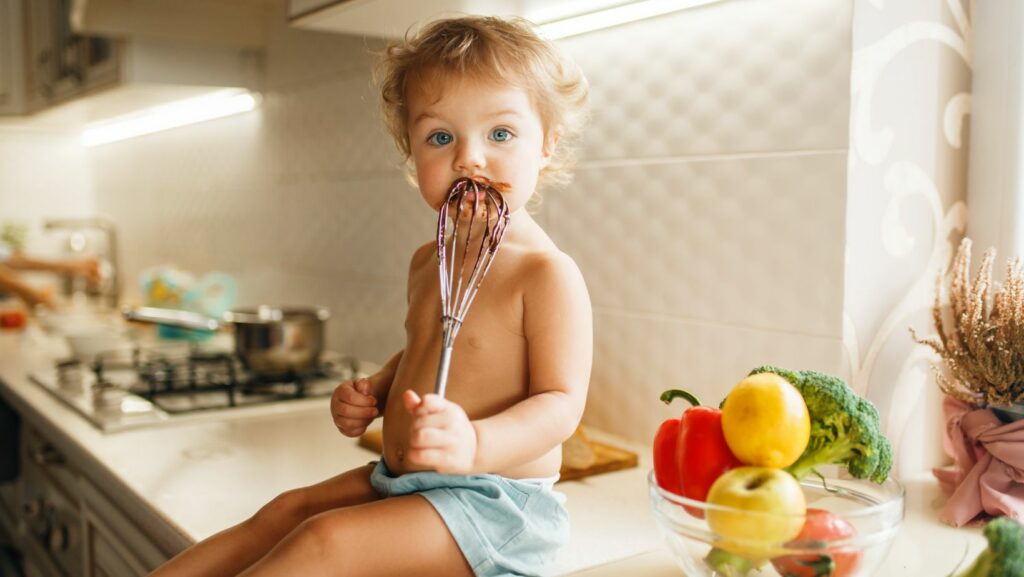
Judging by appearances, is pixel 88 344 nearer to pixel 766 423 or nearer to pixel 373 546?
pixel 373 546

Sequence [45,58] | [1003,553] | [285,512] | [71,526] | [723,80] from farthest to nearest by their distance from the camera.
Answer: [45,58]
[71,526]
[723,80]
[285,512]
[1003,553]

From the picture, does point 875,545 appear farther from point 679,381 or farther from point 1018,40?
point 1018,40

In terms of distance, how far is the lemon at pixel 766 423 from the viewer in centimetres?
58

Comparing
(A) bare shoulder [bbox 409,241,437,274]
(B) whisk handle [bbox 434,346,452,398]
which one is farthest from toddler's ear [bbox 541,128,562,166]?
(B) whisk handle [bbox 434,346,452,398]

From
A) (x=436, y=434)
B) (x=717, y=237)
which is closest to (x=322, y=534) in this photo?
(x=436, y=434)

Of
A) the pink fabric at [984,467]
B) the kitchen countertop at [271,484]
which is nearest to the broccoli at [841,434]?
the kitchen countertop at [271,484]

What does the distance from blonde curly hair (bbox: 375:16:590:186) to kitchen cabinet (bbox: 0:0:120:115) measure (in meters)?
1.48

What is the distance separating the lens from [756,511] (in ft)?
1.78

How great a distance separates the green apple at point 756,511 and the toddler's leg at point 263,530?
0.29 meters

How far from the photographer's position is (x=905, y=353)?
3.08ft

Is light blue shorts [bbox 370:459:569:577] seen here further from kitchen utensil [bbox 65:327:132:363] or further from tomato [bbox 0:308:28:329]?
tomato [bbox 0:308:28:329]

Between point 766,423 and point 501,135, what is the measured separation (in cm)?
28

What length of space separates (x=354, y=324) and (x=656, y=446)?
1137mm

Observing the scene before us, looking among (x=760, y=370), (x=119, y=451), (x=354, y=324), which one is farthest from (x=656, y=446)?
(x=354, y=324)
